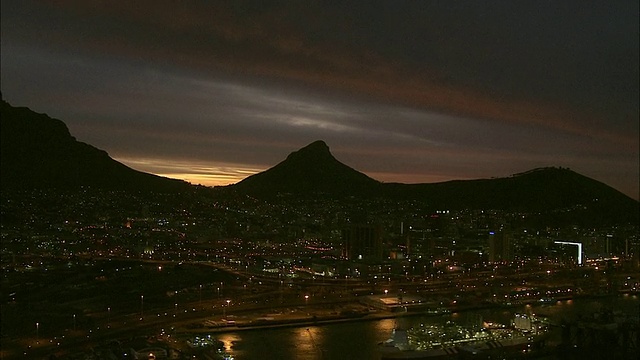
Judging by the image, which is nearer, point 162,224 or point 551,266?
point 551,266

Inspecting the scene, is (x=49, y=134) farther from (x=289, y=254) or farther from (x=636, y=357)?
(x=636, y=357)

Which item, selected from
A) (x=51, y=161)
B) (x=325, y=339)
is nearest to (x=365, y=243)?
(x=325, y=339)

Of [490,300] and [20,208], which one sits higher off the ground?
[20,208]

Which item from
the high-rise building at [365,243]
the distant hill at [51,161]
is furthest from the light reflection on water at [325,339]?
the distant hill at [51,161]

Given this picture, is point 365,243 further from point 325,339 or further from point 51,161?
→ point 51,161

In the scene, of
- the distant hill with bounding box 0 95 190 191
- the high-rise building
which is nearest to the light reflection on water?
the high-rise building

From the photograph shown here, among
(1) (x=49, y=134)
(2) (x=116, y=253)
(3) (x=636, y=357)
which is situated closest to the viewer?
(3) (x=636, y=357)

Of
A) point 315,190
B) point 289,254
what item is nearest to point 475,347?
point 289,254
